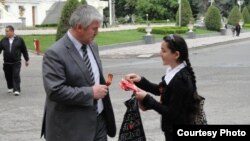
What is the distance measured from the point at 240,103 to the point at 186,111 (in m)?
7.55

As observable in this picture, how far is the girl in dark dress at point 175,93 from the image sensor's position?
14.1 feet

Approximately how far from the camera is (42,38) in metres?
33.9

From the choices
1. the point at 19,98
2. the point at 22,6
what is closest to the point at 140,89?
the point at 19,98

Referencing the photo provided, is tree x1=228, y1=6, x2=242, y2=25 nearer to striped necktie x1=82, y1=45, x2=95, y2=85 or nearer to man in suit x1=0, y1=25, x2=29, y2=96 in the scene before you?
man in suit x1=0, y1=25, x2=29, y2=96

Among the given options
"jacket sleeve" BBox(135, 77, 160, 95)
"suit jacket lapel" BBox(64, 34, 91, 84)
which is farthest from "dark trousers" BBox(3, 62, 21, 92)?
"suit jacket lapel" BBox(64, 34, 91, 84)

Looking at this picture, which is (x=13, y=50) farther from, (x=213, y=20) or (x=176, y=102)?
(x=213, y=20)

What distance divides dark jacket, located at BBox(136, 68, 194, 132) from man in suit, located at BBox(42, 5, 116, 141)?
0.46 m

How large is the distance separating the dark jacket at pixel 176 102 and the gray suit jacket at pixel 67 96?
0.50 metres

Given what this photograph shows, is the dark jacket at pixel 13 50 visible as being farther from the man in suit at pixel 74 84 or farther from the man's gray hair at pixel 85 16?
the man's gray hair at pixel 85 16

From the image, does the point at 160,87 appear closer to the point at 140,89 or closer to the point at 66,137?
the point at 140,89

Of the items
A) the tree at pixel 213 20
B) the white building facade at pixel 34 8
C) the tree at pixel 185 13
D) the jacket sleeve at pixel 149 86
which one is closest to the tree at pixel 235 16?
the tree at pixel 213 20

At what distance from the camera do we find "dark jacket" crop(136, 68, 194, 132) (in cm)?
429

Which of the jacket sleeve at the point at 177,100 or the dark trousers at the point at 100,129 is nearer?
the jacket sleeve at the point at 177,100

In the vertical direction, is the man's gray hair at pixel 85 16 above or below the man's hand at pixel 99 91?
above
